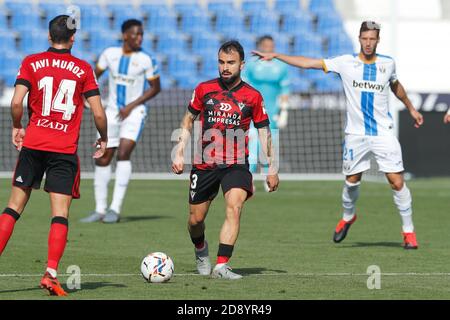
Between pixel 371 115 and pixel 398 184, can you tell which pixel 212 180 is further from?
pixel 398 184

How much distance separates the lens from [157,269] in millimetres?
8461

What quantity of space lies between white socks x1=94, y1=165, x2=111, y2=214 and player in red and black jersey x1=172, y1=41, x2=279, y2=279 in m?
5.27

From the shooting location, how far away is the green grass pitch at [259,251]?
320 inches

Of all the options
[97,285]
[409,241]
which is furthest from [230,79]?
[409,241]

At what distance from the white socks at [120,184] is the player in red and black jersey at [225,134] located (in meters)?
5.15

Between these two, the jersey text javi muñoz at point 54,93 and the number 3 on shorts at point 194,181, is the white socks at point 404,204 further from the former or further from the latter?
the jersey text javi muñoz at point 54,93

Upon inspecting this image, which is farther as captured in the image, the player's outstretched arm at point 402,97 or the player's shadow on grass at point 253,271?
the player's outstretched arm at point 402,97

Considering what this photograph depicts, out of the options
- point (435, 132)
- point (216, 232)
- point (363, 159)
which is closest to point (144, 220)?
point (216, 232)

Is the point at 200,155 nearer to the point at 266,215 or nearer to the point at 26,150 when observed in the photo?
the point at 26,150

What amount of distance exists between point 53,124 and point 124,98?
6414 millimetres

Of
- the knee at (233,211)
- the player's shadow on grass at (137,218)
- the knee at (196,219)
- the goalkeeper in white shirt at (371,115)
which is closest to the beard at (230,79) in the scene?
the knee at (233,211)

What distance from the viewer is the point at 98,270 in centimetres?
939

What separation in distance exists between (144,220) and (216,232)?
1680 millimetres

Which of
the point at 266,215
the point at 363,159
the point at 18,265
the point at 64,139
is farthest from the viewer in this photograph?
the point at 266,215
